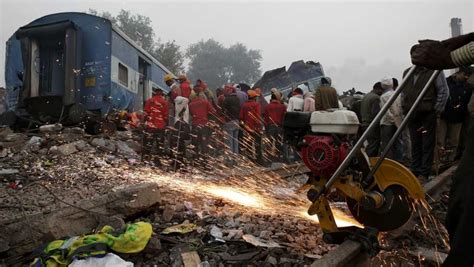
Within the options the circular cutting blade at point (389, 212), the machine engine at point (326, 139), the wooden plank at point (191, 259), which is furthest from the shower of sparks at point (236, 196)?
the machine engine at point (326, 139)

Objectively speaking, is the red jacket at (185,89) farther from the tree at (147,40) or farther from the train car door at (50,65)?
the tree at (147,40)

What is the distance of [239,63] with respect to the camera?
193ft

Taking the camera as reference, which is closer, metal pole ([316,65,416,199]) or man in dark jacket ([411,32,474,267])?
man in dark jacket ([411,32,474,267])

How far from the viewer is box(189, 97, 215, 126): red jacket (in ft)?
29.3

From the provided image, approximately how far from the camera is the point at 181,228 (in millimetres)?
3967

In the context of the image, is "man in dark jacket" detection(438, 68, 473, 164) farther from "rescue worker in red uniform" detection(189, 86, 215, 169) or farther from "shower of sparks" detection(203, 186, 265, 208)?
"rescue worker in red uniform" detection(189, 86, 215, 169)

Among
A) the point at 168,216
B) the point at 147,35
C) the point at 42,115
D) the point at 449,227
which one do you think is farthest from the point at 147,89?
the point at 147,35

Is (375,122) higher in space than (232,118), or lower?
lower

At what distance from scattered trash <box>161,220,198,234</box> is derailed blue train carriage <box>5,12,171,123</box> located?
8.17 metres

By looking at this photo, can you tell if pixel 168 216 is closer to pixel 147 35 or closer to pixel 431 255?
pixel 431 255

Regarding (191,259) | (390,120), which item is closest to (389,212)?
(191,259)

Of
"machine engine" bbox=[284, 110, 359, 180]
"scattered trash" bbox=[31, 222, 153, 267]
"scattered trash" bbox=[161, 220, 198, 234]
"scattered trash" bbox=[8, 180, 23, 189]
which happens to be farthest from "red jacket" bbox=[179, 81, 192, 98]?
"machine engine" bbox=[284, 110, 359, 180]

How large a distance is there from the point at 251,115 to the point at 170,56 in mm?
37565

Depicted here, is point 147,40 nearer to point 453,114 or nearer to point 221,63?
point 221,63
